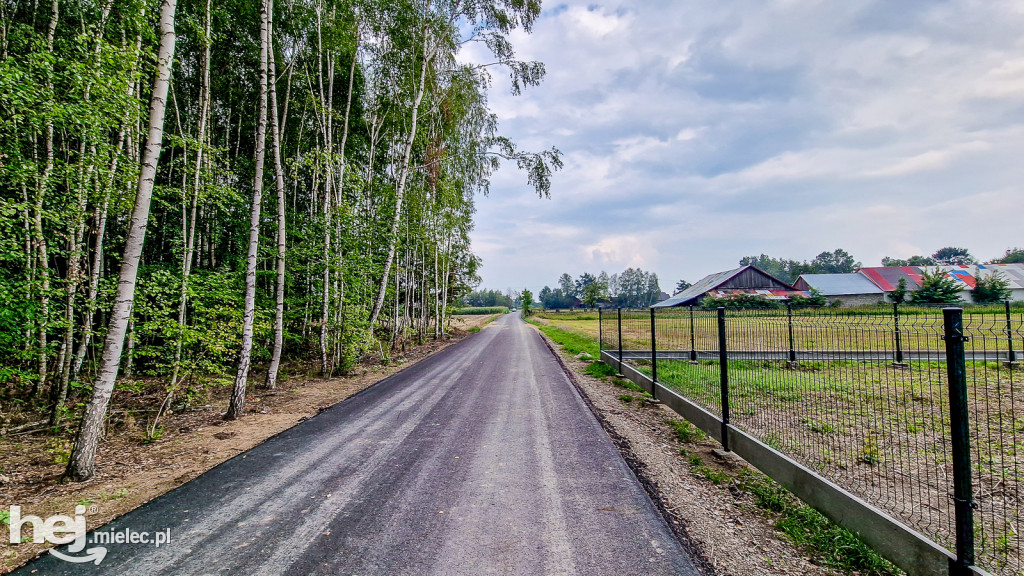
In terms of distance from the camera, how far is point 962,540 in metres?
1.93

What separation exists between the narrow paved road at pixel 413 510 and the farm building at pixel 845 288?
1710 inches

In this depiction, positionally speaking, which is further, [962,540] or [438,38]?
[438,38]

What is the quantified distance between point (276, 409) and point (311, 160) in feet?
18.0

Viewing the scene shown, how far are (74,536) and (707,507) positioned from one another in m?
4.99

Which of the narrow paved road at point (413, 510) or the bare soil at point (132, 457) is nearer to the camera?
the narrow paved road at point (413, 510)

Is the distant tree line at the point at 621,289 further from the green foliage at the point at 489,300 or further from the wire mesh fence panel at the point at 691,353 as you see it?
the wire mesh fence panel at the point at 691,353

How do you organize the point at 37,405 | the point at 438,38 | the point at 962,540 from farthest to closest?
the point at 438,38
the point at 37,405
the point at 962,540

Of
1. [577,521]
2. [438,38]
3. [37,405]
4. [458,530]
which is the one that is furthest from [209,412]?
[438,38]

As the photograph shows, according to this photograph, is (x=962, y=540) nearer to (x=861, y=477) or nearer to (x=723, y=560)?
(x=723, y=560)

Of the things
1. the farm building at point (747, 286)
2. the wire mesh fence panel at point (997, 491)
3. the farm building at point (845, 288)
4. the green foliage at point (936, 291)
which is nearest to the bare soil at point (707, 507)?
the wire mesh fence panel at point (997, 491)

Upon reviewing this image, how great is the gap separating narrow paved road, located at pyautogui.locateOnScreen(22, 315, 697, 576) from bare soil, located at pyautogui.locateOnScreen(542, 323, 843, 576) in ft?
0.61

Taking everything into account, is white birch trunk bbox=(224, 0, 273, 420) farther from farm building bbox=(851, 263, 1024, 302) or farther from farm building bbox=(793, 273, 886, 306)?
farm building bbox=(851, 263, 1024, 302)

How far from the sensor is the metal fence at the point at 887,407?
2131 mm

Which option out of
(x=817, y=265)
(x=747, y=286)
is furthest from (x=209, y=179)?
(x=817, y=265)
